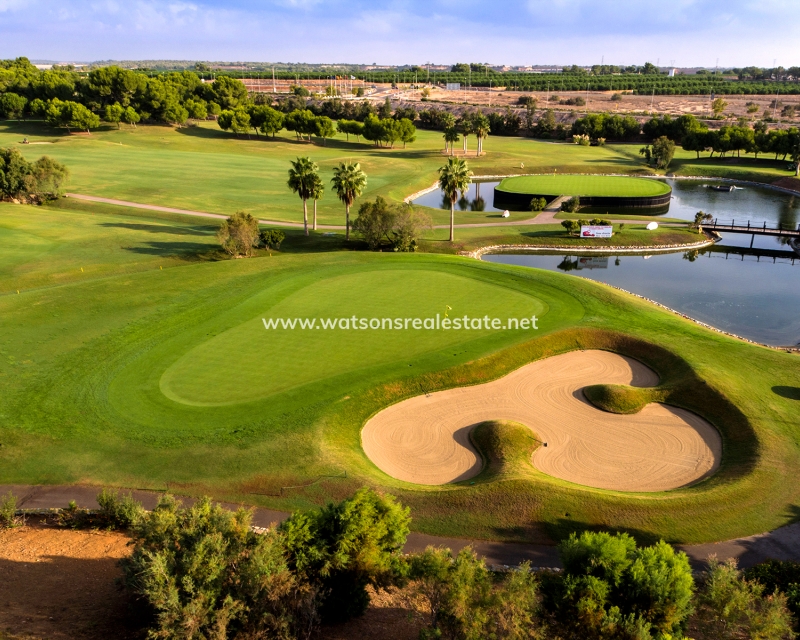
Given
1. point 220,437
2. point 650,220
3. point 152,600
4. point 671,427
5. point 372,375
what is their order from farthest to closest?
point 650,220 → point 372,375 → point 671,427 → point 220,437 → point 152,600

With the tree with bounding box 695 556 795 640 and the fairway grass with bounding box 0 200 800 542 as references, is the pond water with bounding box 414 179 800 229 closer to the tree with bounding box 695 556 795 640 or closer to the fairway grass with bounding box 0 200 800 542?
the fairway grass with bounding box 0 200 800 542

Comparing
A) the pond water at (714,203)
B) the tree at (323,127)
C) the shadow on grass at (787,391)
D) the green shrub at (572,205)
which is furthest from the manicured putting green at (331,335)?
the tree at (323,127)

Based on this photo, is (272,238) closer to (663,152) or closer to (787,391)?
(787,391)

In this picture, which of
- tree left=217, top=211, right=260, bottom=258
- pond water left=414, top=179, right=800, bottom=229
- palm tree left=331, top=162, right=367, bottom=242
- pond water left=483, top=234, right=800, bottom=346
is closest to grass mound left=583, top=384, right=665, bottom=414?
pond water left=483, top=234, right=800, bottom=346

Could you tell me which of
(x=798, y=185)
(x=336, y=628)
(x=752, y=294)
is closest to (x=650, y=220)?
(x=752, y=294)

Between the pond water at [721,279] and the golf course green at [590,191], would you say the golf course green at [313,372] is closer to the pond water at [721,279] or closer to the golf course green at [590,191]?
the pond water at [721,279]

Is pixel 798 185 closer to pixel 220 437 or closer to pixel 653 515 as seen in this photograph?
pixel 653 515

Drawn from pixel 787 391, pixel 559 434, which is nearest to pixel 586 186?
pixel 787 391
